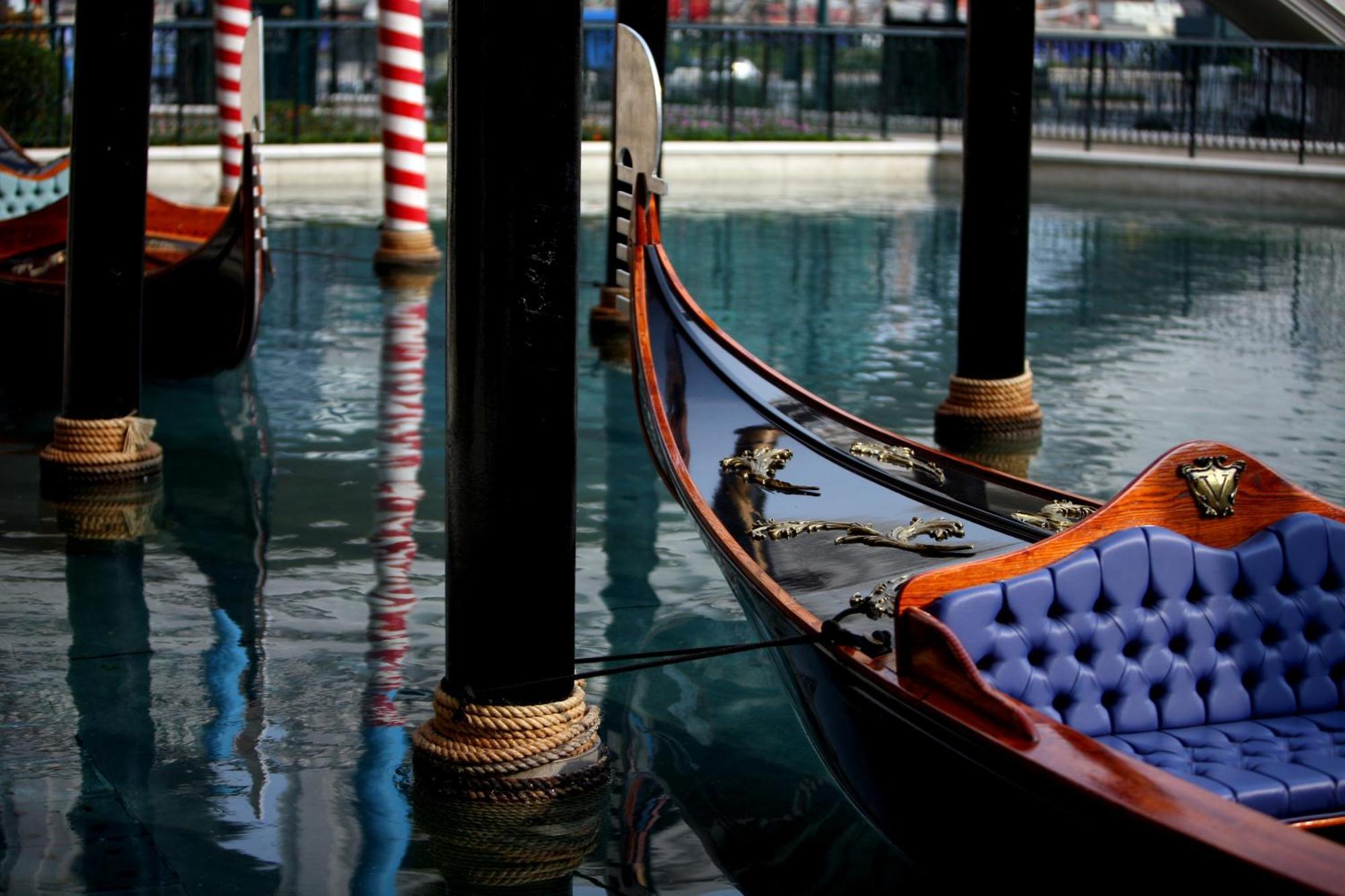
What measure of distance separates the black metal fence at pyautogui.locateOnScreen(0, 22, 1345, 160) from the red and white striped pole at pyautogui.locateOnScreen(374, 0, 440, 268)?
434cm

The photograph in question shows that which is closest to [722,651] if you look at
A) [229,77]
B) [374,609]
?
[374,609]

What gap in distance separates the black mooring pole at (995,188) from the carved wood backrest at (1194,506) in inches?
99.8

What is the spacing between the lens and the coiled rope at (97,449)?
4766mm

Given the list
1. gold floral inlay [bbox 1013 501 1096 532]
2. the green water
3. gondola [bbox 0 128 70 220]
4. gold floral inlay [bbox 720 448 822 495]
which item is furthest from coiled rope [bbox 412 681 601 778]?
gondola [bbox 0 128 70 220]

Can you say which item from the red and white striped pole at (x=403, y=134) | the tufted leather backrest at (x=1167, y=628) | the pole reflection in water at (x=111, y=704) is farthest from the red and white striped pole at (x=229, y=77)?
the tufted leather backrest at (x=1167, y=628)

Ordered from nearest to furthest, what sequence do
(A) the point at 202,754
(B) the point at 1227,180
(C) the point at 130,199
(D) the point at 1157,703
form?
(D) the point at 1157,703
(A) the point at 202,754
(C) the point at 130,199
(B) the point at 1227,180

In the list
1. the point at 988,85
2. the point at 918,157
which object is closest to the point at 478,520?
the point at 988,85

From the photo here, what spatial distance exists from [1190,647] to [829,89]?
12.5 metres

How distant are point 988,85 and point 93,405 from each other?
8.54ft

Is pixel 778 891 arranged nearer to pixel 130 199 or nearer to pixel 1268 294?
pixel 130 199

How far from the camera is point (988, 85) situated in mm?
5117

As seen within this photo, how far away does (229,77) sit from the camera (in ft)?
32.4

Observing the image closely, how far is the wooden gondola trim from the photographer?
1746mm

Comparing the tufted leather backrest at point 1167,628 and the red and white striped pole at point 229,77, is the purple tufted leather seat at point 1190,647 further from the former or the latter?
the red and white striped pole at point 229,77
